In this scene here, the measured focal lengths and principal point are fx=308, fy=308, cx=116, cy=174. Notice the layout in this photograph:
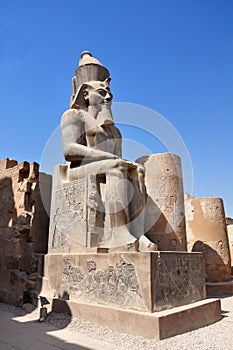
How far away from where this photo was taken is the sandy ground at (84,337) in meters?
2.76

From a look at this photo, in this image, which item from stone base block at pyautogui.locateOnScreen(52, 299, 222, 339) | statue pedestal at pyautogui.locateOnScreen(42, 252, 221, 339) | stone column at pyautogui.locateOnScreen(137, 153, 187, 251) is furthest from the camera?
stone column at pyautogui.locateOnScreen(137, 153, 187, 251)

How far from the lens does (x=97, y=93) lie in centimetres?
493

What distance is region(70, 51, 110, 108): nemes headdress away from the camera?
507 cm

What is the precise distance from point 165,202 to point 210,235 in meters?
1.78

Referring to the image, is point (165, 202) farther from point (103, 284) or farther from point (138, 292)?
point (138, 292)

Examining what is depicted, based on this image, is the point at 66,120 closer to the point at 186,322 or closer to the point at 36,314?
the point at 36,314

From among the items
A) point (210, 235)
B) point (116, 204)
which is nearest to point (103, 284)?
point (116, 204)

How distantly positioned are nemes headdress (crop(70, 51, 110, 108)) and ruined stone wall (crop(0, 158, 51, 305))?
133 cm

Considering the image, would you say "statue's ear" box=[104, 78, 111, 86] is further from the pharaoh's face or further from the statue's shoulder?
the statue's shoulder

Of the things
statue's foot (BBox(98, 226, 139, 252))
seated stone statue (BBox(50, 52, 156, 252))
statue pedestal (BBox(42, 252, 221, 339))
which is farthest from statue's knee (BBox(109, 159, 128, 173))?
statue pedestal (BBox(42, 252, 221, 339))

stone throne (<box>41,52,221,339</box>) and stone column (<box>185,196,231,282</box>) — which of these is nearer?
stone throne (<box>41,52,221,339</box>)

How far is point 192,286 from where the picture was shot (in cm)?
374

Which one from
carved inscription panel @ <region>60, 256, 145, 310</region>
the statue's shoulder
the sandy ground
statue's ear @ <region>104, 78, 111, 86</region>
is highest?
statue's ear @ <region>104, 78, 111, 86</region>

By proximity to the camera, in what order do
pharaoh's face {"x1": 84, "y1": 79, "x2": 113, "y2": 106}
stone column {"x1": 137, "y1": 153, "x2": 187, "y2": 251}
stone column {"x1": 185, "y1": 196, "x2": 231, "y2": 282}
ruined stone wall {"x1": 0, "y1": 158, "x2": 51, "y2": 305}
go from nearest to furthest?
ruined stone wall {"x1": 0, "y1": 158, "x2": 51, "y2": 305}, pharaoh's face {"x1": 84, "y1": 79, "x2": 113, "y2": 106}, stone column {"x1": 137, "y1": 153, "x2": 187, "y2": 251}, stone column {"x1": 185, "y1": 196, "x2": 231, "y2": 282}
